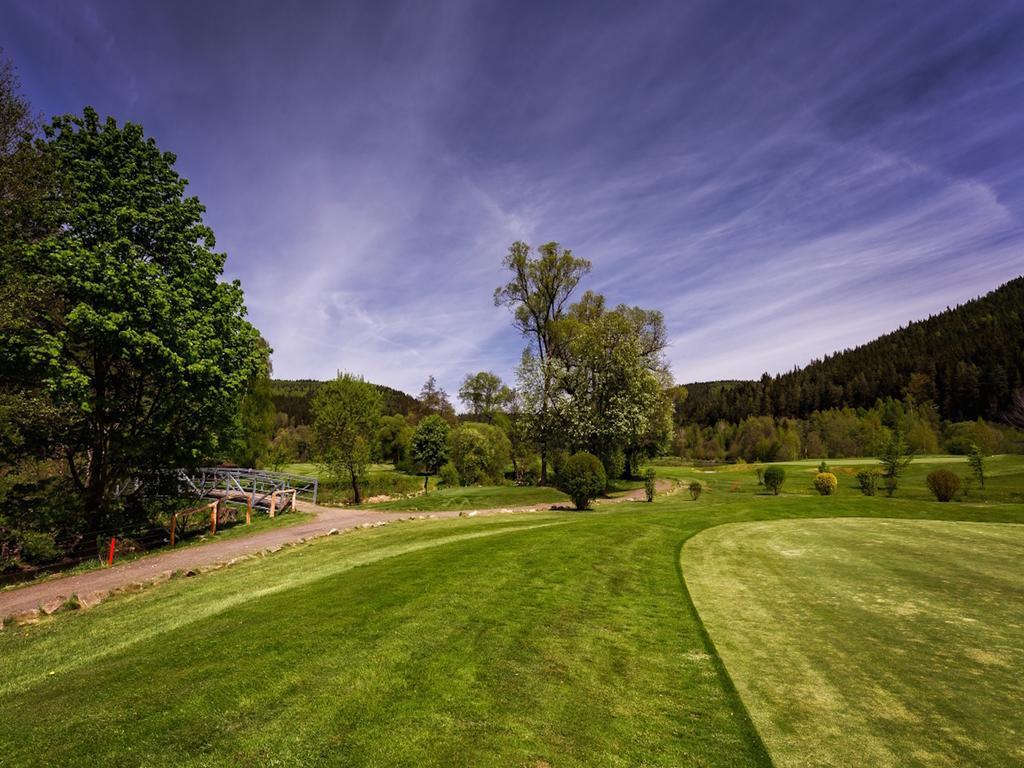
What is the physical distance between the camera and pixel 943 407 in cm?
9962

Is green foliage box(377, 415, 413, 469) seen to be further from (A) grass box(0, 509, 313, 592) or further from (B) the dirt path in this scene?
(B) the dirt path

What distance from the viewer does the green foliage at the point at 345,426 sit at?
1341 inches

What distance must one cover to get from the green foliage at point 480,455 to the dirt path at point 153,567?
2223 cm

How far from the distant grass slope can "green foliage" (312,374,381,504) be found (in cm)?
2737

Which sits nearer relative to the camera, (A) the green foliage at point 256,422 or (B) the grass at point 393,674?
Answer: (B) the grass at point 393,674

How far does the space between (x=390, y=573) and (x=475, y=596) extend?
2883 millimetres

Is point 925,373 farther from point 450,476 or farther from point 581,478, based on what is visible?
point 581,478

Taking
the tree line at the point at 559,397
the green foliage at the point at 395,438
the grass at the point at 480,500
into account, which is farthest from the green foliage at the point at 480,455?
the green foliage at the point at 395,438

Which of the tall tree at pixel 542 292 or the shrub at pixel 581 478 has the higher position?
the tall tree at pixel 542 292

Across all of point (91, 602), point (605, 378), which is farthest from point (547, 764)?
point (605, 378)

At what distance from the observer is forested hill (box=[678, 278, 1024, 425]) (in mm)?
94188

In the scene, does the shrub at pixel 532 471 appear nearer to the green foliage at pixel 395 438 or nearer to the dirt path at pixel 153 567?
the dirt path at pixel 153 567

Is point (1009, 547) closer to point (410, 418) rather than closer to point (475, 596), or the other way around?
point (475, 596)

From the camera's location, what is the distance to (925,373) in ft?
351
